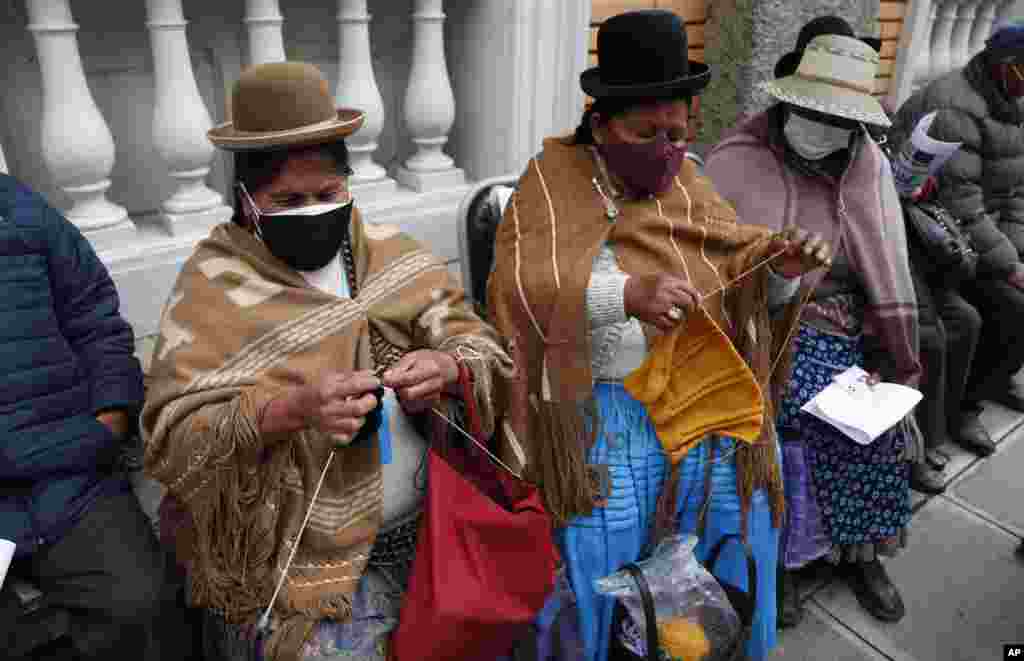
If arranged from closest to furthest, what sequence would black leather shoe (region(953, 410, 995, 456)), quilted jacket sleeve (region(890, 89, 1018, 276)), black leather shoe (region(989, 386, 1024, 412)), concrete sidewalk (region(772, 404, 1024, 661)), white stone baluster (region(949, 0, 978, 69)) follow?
concrete sidewalk (region(772, 404, 1024, 661))
quilted jacket sleeve (region(890, 89, 1018, 276))
black leather shoe (region(953, 410, 995, 456))
black leather shoe (region(989, 386, 1024, 412))
white stone baluster (region(949, 0, 978, 69))

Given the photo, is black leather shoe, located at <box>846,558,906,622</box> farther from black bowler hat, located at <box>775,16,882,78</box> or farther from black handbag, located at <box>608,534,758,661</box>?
black bowler hat, located at <box>775,16,882,78</box>

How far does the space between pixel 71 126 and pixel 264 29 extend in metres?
0.65

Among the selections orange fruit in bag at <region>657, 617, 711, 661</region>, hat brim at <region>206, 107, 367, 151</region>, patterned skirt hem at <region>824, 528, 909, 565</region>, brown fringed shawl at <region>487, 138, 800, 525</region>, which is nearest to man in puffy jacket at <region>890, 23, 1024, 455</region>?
patterned skirt hem at <region>824, 528, 909, 565</region>

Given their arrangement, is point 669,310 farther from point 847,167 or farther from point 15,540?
point 15,540

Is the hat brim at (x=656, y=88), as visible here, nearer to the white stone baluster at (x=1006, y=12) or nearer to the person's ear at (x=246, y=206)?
the person's ear at (x=246, y=206)

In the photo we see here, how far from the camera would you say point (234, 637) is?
1.61 meters

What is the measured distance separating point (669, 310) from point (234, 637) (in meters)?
1.21

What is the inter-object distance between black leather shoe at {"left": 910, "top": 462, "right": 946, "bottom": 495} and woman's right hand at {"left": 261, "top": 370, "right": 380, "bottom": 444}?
2.92 m

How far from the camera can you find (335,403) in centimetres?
126

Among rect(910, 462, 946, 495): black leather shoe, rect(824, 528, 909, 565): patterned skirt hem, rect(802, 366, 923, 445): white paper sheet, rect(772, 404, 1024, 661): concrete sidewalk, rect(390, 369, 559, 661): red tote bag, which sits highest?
rect(390, 369, 559, 661): red tote bag

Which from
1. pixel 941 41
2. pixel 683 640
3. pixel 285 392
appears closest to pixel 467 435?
pixel 285 392

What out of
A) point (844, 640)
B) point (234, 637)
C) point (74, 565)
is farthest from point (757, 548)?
point (74, 565)

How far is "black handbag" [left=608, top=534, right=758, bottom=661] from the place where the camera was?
1.69 metres

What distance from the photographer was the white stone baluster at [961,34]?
5.46 metres
